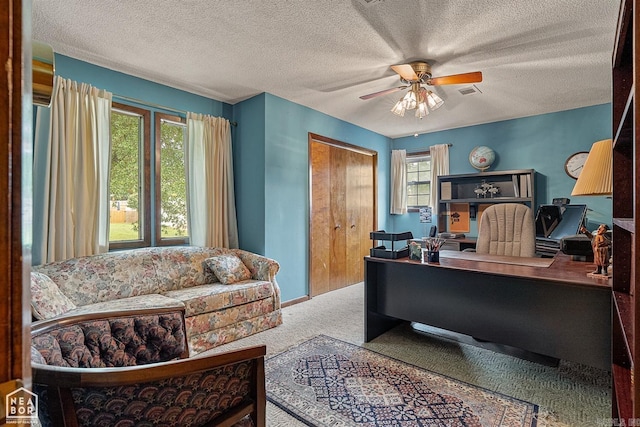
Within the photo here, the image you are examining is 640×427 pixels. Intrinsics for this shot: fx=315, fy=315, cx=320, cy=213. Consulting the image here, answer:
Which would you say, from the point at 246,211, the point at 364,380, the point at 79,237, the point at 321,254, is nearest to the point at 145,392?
the point at 364,380

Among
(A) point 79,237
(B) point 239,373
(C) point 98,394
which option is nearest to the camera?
(C) point 98,394

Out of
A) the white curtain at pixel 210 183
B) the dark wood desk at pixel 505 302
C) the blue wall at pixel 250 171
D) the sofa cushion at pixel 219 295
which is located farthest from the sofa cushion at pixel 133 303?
the dark wood desk at pixel 505 302

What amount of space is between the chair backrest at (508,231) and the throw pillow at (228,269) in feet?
7.91

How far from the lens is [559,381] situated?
84.1 inches

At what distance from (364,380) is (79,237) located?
2.69 m

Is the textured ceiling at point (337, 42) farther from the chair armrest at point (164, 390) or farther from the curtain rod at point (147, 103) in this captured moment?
the chair armrest at point (164, 390)

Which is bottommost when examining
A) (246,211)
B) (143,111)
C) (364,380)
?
(364,380)

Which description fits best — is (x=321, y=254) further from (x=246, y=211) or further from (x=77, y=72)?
(x=77, y=72)

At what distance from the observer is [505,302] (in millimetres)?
2158

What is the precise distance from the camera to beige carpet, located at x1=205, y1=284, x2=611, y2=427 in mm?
1816

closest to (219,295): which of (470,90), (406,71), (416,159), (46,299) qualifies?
(46,299)

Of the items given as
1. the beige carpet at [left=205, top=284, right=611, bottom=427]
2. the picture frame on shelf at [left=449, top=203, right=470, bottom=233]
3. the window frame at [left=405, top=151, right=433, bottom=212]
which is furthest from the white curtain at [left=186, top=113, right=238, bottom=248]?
the picture frame on shelf at [left=449, top=203, right=470, bottom=233]

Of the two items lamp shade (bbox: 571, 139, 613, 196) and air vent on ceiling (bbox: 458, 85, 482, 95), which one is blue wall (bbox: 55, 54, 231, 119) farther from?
lamp shade (bbox: 571, 139, 613, 196)

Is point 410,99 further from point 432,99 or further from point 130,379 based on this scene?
point 130,379
